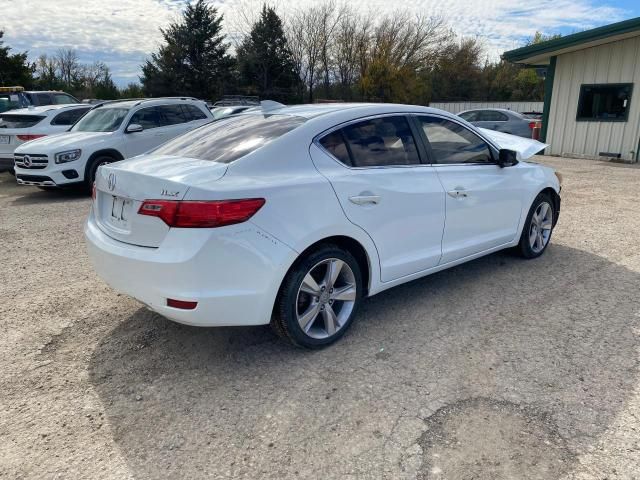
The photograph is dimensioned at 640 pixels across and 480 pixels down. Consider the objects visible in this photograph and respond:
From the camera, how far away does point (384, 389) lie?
2873 millimetres

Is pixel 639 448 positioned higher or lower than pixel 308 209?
lower

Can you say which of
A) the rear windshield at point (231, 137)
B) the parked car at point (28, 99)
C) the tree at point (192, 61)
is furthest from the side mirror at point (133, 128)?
the tree at point (192, 61)

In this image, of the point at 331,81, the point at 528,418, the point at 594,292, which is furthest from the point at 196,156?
the point at 331,81

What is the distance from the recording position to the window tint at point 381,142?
11.3 feet

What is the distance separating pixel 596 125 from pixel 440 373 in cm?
1466

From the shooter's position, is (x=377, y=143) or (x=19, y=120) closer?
(x=377, y=143)

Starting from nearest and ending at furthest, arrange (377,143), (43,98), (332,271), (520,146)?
(332,271), (377,143), (520,146), (43,98)

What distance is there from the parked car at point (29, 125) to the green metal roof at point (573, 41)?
1320cm

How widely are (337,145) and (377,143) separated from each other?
0.39 meters

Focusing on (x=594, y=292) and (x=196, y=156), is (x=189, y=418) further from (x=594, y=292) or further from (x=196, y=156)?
(x=594, y=292)

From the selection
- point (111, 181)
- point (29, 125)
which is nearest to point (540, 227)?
point (111, 181)

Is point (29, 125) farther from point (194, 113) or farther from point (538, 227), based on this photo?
point (538, 227)

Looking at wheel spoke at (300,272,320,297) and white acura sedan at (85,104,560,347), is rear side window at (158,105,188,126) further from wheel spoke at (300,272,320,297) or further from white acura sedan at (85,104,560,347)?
wheel spoke at (300,272,320,297)

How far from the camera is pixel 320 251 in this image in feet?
10.2
